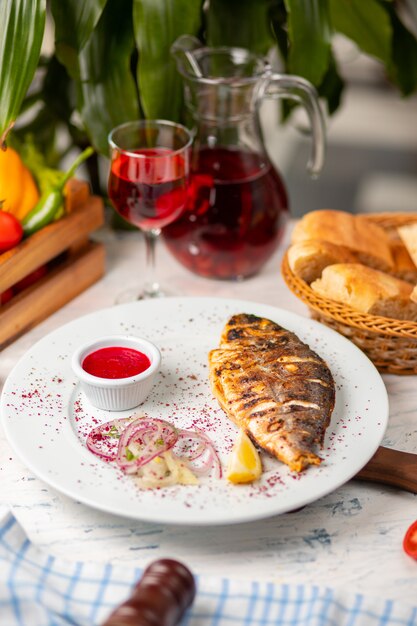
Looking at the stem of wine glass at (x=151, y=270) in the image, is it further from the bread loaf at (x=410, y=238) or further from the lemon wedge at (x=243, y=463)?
the lemon wedge at (x=243, y=463)

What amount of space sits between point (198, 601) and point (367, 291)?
0.72m

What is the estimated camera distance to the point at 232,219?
75.4 inches

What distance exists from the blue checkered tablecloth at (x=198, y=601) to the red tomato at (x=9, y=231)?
30.0 inches

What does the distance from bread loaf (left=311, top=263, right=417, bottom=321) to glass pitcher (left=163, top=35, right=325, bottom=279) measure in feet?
1.07

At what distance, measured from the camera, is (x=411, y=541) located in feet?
4.16

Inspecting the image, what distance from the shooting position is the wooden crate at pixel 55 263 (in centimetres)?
177

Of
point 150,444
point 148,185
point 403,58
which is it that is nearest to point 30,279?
point 148,185

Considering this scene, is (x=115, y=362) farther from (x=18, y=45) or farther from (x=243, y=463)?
(x=18, y=45)

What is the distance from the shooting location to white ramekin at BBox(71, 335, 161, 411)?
1.44 metres

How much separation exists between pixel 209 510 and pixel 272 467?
151 millimetres

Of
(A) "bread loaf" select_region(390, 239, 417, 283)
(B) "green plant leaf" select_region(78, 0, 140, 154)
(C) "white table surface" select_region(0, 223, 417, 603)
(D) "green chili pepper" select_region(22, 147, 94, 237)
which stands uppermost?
(B) "green plant leaf" select_region(78, 0, 140, 154)

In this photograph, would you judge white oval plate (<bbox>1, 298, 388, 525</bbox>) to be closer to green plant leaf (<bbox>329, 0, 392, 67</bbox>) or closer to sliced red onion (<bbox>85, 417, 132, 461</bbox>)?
sliced red onion (<bbox>85, 417, 132, 461</bbox>)

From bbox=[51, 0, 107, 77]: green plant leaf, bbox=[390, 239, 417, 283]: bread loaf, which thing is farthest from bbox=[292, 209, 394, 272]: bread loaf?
bbox=[51, 0, 107, 77]: green plant leaf

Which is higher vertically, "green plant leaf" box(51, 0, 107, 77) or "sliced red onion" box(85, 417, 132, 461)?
Answer: "green plant leaf" box(51, 0, 107, 77)
